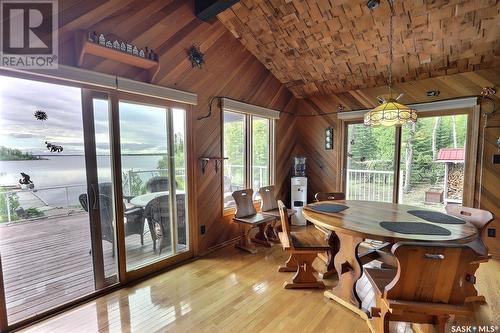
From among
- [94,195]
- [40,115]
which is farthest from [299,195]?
[40,115]

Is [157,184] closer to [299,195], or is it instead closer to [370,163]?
[299,195]

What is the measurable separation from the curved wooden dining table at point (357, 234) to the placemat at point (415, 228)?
0.15ft

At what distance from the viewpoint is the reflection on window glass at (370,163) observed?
416 centimetres

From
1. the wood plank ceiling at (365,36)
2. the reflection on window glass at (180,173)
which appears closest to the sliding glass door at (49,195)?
the reflection on window glass at (180,173)

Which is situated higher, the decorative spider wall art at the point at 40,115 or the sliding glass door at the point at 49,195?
the decorative spider wall art at the point at 40,115

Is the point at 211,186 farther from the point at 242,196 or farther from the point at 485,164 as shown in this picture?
the point at 485,164

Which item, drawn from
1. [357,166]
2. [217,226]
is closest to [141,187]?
[217,226]

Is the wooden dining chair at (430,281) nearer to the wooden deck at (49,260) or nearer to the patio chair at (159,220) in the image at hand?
the patio chair at (159,220)

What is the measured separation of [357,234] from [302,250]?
0.68 m

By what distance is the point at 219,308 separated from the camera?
7.20 feet

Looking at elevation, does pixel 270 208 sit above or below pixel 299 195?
below

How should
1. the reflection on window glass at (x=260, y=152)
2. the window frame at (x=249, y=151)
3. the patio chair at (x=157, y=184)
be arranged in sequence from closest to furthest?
the patio chair at (x=157, y=184), the window frame at (x=249, y=151), the reflection on window glass at (x=260, y=152)

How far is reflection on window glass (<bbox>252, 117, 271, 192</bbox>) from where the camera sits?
173 inches

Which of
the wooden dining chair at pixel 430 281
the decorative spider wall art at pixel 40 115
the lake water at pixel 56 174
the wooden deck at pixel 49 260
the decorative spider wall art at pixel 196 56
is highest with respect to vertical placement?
the decorative spider wall art at pixel 196 56
